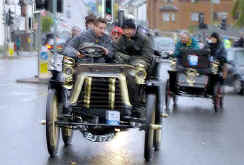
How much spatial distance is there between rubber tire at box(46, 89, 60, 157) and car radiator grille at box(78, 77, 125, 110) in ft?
1.20

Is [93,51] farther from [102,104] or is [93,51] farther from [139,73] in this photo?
[102,104]

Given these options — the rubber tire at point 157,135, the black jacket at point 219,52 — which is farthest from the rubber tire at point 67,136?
the black jacket at point 219,52

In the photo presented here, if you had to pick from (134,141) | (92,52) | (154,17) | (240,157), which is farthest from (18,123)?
(154,17)

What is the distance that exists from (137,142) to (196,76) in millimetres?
4967

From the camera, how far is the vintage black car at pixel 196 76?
13609mm

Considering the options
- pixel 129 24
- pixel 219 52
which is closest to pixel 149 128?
pixel 129 24

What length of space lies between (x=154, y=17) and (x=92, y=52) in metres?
114

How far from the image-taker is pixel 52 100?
293 inches

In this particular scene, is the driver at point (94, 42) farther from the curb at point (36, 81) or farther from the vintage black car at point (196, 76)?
the curb at point (36, 81)

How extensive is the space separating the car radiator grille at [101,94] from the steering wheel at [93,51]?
0.67m

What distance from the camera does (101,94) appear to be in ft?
23.9

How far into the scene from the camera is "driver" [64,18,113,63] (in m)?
7.95

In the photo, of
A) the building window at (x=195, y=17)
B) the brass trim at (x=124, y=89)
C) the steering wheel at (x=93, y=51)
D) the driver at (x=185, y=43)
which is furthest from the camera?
the building window at (x=195, y=17)

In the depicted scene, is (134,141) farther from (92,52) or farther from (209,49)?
(209,49)
